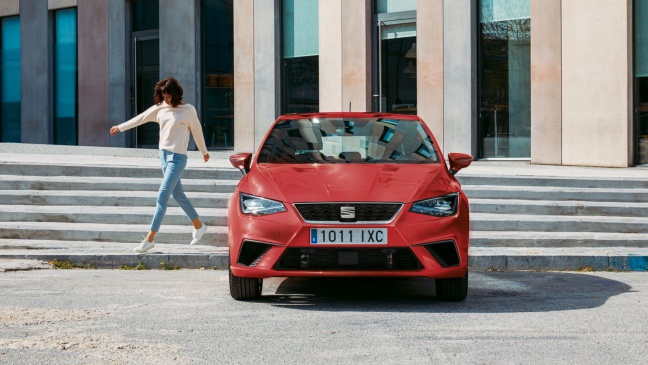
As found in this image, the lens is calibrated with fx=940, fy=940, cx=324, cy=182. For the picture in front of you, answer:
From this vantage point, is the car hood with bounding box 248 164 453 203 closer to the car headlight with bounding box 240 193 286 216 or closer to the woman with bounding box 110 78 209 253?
the car headlight with bounding box 240 193 286 216

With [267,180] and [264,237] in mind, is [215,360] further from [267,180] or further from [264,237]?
[267,180]

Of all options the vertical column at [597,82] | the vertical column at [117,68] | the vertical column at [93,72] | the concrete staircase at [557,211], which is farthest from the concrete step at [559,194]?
the vertical column at [93,72]

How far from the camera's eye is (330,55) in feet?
67.5

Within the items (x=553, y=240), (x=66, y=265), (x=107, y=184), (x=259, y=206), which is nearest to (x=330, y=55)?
(x=107, y=184)

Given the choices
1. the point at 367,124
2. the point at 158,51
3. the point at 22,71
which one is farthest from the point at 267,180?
the point at 22,71

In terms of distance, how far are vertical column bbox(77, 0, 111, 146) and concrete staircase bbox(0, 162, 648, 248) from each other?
11.9 m

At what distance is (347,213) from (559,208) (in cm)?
557

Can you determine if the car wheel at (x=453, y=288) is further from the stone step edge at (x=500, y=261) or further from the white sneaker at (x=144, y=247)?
the white sneaker at (x=144, y=247)

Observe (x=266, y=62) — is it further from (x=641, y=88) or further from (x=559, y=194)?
(x=559, y=194)

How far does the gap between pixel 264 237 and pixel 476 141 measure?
12.4m

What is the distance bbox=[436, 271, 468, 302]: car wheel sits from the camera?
7.26 metres

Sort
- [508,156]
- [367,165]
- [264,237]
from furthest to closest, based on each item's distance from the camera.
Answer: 1. [508,156]
2. [367,165]
3. [264,237]

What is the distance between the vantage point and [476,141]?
18.8 metres

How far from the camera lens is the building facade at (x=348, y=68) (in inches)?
667
